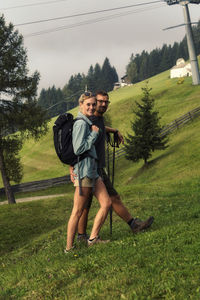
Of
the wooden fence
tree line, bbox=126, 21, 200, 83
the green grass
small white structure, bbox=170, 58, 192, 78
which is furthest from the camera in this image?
tree line, bbox=126, 21, 200, 83

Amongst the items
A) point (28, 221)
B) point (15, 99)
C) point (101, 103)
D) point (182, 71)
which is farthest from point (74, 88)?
point (101, 103)

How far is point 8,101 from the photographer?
86.3ft

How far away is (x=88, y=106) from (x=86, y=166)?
1030mm

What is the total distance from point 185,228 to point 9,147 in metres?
20.8

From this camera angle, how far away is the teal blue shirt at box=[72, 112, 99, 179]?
6418 mm

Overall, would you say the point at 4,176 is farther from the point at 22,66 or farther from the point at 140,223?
the point at 140,223

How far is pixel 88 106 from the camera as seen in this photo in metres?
6.63

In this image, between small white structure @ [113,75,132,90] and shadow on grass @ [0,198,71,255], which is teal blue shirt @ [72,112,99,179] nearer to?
shadow on grass @ [0,198,71,255]

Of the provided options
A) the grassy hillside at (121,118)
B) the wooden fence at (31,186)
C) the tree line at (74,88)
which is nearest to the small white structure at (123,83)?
the tree line at (74,88)

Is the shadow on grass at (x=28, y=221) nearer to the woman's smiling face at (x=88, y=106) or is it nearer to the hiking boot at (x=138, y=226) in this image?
the hiking boot at (x=138, y=226)

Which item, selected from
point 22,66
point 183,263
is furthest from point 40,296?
point 22,66

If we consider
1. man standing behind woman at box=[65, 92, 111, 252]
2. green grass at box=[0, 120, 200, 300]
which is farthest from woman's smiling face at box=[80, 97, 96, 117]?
green grass at box=[0, 120, 200, 300]

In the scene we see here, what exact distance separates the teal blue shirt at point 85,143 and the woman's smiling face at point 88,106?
100mm

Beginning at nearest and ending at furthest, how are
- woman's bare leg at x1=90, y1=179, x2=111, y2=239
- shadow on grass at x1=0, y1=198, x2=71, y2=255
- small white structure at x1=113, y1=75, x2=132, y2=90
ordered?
woman's bare leg at x1=90, y1=179, x2=111, y2=239 → shadow on grass at x1=0, y1=198, x2=71, y2=255 → small white structure at x1=113, y1=75, x2=132, y2=90
